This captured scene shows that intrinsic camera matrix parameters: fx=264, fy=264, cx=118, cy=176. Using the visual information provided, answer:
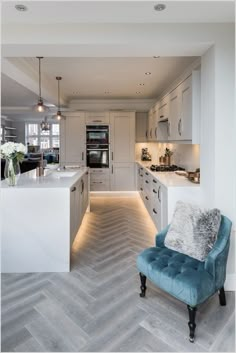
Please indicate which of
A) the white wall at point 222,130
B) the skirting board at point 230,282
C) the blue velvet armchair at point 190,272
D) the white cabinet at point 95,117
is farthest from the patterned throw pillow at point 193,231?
the white cabinet at point 95,117

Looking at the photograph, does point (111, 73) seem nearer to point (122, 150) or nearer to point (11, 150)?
point (11, 150)

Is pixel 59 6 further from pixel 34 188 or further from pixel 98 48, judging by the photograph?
pixel 34 188

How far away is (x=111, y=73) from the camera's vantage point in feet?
14.4

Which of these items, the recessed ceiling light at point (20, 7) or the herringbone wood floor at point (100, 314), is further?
the recessed ceiling light at point (20, 7)

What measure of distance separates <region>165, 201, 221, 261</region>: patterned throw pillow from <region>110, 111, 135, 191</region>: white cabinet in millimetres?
4602

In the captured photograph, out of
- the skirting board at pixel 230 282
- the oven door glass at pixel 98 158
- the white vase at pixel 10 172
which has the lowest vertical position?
the skirting board at pixel 230 282

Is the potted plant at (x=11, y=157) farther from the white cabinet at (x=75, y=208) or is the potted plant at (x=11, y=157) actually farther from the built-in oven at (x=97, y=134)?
the built-in oven at (x=97, y=134)

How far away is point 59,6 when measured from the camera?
6.88 feet

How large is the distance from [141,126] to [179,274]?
5.74 meters

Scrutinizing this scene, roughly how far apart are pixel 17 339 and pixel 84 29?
8.41 feet

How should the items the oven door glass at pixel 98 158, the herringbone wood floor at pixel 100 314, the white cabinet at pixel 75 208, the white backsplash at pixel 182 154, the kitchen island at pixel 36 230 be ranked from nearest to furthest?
the herringbone wood floor at pixel 100 314 → the kitchen island at pixel 36 230 → the white cabinet at pixel 75 208 → the white backsplash at pixel 182 154 → the oven door glass at pixel 98 158

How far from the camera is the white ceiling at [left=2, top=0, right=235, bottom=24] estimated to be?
2070 millimetres

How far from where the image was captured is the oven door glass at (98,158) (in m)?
6.88

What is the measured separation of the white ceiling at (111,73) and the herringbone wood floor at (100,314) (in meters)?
2.59
